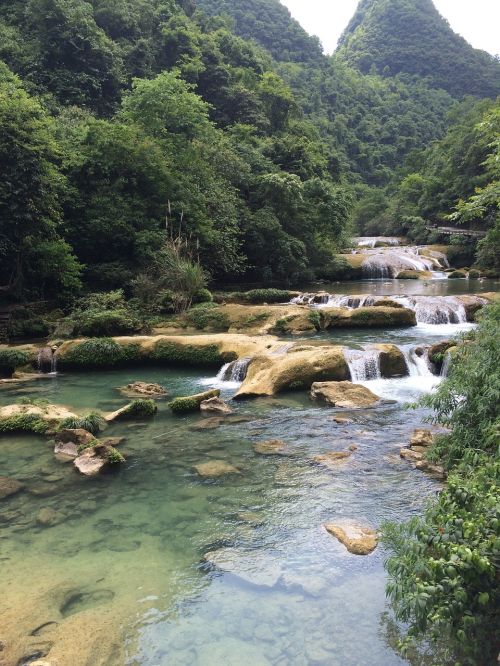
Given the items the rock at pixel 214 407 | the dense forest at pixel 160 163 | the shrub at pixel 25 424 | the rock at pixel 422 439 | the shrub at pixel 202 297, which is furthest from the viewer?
the shrub at pixel 202 297

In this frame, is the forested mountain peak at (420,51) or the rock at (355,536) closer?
the rock at (355,536)

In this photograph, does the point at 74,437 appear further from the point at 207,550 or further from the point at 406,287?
the point at 406,287

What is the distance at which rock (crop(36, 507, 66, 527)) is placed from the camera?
6.55 meters

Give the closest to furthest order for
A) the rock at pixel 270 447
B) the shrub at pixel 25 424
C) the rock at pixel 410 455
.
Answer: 1. the rock at pixel 410 455
2. the rock at pixel 270 447
3. the shrub at pixel 25 424

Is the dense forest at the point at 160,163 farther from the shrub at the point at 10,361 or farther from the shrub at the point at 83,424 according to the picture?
the shrub at the point at 83,424

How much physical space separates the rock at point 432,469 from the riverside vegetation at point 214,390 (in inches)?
1.4

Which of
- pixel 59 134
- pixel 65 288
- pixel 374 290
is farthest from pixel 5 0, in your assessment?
pixel 374 290

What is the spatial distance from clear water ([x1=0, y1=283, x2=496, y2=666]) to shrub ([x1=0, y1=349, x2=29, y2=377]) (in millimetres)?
5887

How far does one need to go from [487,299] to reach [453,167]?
29.3 metres

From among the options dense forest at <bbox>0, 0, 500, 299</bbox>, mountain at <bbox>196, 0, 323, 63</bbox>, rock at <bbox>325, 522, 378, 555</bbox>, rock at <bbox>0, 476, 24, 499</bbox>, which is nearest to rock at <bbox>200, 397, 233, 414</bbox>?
rock at <bbox>0, 476, 24, 499</bbox>

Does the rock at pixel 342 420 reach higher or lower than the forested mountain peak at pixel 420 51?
lower

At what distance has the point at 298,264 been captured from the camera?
30.0 metres

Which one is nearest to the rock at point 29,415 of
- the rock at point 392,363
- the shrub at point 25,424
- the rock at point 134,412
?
the shrub at point 25,424

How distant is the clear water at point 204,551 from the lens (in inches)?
174
